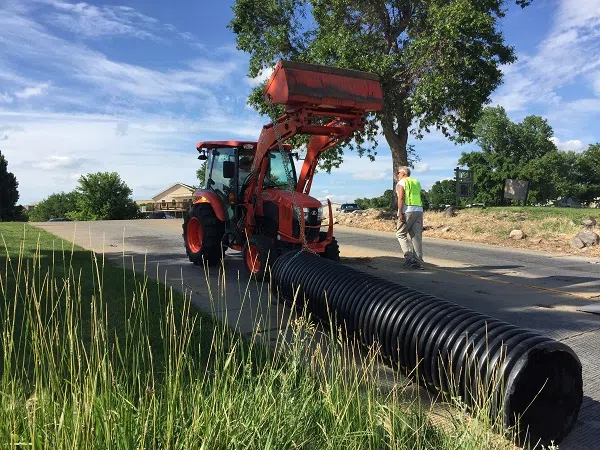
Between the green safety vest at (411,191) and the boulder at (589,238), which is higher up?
the green safety vest at (411,191)

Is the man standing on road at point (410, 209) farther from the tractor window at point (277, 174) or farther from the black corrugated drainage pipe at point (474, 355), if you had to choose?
the black corrugated drainage pipe at point (474, 355)

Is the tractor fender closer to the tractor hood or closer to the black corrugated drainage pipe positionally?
the tractor hood

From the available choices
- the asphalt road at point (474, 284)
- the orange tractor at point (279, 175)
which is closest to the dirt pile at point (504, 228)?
the asphalt road at point (474, 284)

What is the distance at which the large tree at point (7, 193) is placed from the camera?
48156mm

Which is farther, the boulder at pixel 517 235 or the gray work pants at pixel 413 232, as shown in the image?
→ the boulder at pixel 517 235

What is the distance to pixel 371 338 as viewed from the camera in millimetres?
3900

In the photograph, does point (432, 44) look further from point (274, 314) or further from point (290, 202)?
point (274, 314)

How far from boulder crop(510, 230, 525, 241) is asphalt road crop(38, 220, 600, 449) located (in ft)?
5.30

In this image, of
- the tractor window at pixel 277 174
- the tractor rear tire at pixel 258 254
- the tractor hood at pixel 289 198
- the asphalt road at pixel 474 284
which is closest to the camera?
the asphalt road at pixel 474 284

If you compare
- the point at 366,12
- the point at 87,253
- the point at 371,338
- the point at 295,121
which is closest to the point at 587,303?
the point at 371,338

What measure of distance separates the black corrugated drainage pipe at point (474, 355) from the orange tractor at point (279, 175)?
6.95ft

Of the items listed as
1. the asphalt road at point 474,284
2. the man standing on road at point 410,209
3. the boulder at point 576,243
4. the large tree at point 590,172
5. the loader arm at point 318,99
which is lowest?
the asphalt road at point 474,284

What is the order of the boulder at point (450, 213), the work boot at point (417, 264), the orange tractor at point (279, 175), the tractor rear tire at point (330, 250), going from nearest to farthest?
1. the orange tractor at point (279, 175)
2. the tractor rear tire at point (330, 250)
3. the work boot at point (417, 264)
4. the boulder at point (450, 213)

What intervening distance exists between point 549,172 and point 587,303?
174ft
